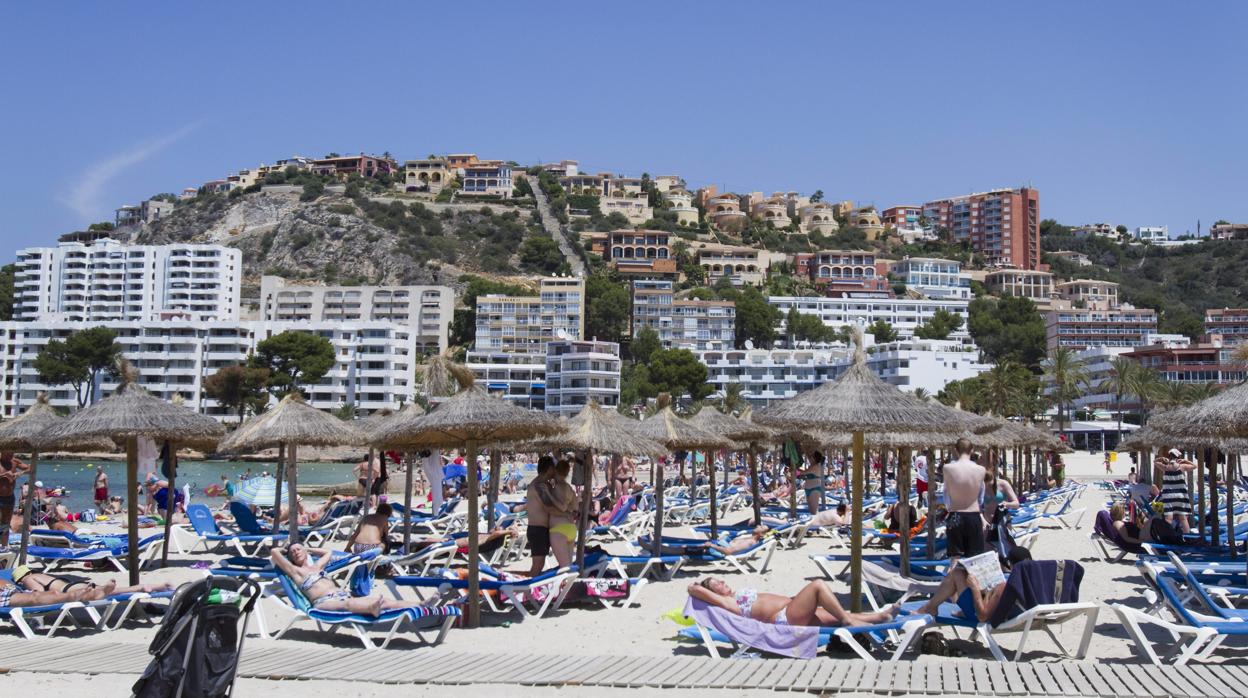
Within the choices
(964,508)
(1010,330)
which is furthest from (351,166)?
(964,508)

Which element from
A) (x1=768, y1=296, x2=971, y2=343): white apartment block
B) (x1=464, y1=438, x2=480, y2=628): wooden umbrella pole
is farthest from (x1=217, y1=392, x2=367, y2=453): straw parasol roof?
(x1=768, y1=296, x2=971, y2=343): white apartment block

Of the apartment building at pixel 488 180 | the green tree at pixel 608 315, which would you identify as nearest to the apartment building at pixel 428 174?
the apartment building at pixel 488 180

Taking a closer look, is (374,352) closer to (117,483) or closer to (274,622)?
(117,483)

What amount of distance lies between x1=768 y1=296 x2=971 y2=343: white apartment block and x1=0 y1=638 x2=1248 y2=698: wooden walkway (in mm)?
109152

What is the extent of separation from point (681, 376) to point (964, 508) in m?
77.8

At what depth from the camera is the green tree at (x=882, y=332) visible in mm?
110500

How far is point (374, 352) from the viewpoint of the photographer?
94.3 m

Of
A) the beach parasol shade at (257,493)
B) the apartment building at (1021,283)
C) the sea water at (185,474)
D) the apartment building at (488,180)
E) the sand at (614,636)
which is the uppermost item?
the apartment building at (488,180)

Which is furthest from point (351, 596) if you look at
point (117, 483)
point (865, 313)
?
point (865, 313)

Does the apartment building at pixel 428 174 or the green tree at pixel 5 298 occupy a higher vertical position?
the apartment building at pixel 428 174

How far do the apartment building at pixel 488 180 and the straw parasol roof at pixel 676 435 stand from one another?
487 feet

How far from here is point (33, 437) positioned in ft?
37.9

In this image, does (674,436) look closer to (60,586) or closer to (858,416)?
(858,416)

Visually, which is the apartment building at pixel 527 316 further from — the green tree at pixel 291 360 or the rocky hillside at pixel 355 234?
the green tree at pixel 291 360
